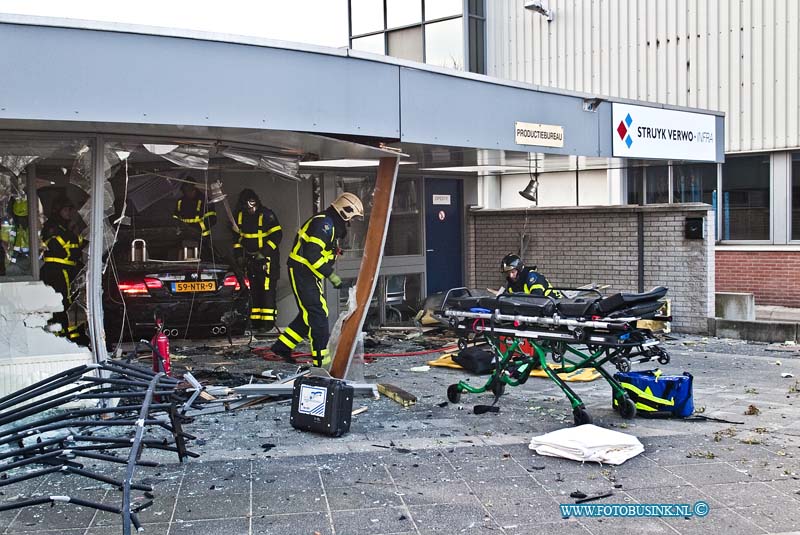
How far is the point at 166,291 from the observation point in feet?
35.4

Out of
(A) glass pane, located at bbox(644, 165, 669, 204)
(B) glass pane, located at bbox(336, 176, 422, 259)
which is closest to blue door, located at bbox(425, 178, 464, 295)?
(B) glass pane, located at bbox(336, 176, 422, 259)

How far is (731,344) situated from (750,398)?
3.72 metres

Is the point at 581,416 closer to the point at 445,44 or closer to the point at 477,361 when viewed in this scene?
the point at 477,361

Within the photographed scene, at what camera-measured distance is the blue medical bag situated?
7082 millimetres

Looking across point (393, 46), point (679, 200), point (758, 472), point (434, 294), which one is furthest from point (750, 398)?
point (393, 46)

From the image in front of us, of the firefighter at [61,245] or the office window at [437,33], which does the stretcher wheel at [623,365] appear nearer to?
the firefighter at [61,245]

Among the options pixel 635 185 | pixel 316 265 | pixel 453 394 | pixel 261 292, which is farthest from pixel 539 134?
pixel 635 185

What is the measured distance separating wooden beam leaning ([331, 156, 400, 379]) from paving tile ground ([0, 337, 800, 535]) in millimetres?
486

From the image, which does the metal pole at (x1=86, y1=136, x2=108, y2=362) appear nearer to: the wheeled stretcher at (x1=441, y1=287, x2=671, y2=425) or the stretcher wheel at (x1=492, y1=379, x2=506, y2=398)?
the wheeled stretcher at (x1=441, y1=287, x2=671, y2=425)

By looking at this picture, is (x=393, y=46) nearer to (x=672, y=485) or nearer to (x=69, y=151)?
(x=69, y=151)

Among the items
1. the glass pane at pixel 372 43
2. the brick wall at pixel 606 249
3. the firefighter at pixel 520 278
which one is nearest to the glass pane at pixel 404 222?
the brick wall at pixel 606 249

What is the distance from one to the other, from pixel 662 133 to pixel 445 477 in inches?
285

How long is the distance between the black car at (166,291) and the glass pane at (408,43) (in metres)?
10.2

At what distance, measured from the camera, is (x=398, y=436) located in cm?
669
